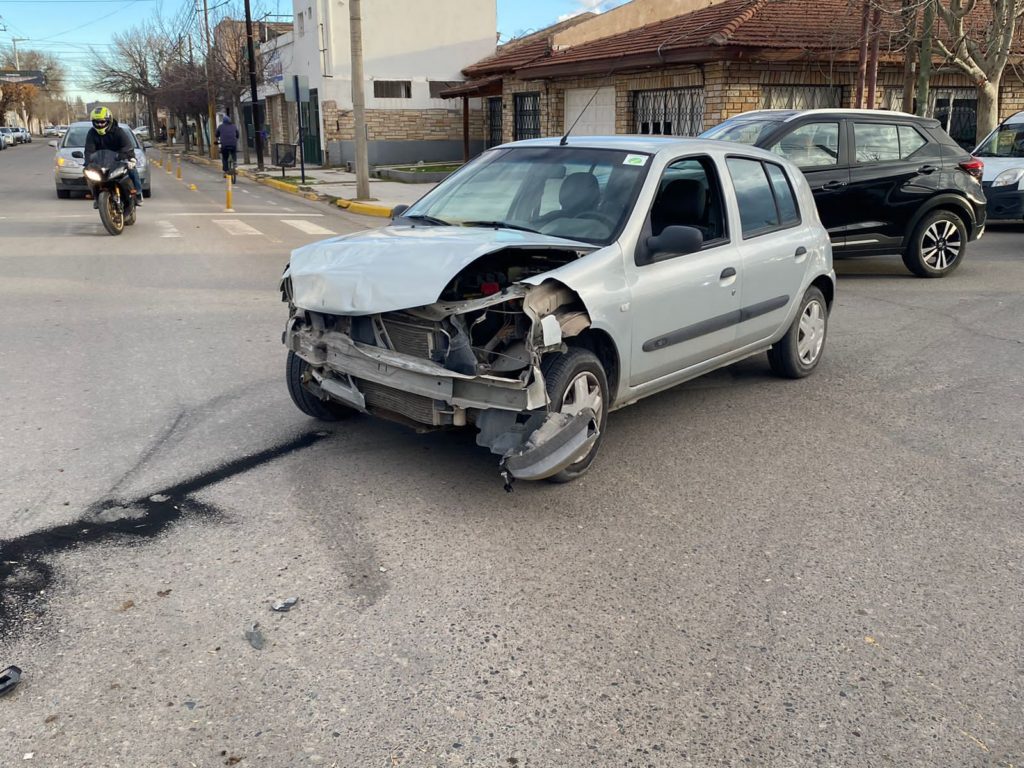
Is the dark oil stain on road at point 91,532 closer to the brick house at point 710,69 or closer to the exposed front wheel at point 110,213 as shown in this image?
the exposed front wheel at point 110,213

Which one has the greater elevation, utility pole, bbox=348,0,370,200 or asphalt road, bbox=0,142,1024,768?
utility pole, bbox=348,0,370,200

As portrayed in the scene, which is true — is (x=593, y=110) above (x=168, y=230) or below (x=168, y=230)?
above

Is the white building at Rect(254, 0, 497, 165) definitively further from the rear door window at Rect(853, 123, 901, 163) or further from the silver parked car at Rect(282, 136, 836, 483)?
the silver parked car at Rect(282, 136, 836, 483)

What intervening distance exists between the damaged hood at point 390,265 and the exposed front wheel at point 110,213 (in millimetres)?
10297

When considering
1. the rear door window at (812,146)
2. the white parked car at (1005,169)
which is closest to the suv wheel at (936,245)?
the rear door window at (812,146)

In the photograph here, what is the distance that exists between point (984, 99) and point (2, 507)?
18.5m

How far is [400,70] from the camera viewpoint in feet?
119

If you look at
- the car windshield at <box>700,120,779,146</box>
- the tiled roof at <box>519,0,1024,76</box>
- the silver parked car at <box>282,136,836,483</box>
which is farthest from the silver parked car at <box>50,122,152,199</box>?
the silver parked car at <box>282,136,836,483</box>

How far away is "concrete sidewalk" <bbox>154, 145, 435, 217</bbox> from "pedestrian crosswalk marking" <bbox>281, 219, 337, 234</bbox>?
150 centimetres

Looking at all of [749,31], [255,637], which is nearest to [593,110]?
[749,31]

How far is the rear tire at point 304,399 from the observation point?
549cm

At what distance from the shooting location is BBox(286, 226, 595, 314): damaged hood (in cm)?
440

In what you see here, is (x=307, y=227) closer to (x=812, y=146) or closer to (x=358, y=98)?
(x=358, y=98)

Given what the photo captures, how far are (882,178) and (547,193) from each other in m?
6.60
